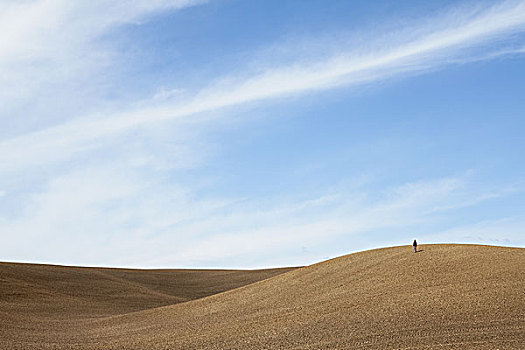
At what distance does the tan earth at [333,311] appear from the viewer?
14.0 metres

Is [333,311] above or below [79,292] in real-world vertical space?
below

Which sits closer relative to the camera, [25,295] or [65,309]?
[65,309]

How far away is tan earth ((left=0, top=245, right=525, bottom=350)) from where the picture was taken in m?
14.0

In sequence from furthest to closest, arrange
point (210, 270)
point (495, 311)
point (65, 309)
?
point (210, 270) < point (65, 309) < point (495, 311)

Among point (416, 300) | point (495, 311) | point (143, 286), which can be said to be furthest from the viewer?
point (143, 286)

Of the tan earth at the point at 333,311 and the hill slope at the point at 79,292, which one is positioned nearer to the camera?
the tan earth at the point at 333,311

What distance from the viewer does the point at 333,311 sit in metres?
17.7

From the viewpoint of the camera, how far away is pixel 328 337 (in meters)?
14.1

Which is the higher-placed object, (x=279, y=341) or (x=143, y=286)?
(x=143, y=286)

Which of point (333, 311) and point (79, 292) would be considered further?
point (79, 292)

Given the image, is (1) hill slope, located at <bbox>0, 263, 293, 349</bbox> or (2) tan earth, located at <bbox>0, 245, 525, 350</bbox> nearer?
(2) tan earth, located at <bbox>0, 245, 525, 350</bbox>

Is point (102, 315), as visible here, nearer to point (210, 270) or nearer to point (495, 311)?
point (495, 311)

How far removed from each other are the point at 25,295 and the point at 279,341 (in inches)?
805

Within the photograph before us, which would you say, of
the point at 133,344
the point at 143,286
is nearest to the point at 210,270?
the point at 143,286
